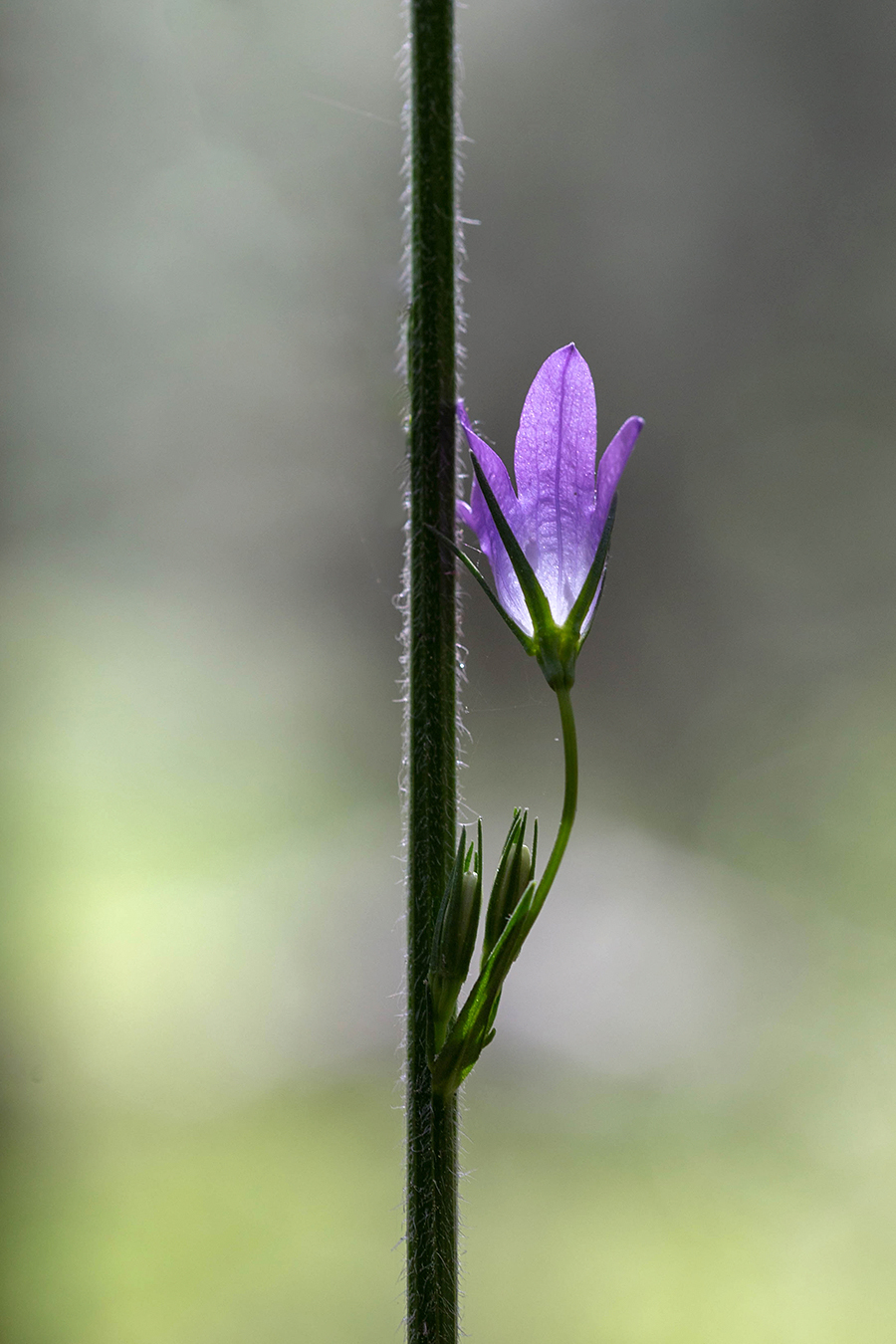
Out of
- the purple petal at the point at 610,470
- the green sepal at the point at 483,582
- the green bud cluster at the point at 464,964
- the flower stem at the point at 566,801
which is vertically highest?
the purple petal at the point at 610,470

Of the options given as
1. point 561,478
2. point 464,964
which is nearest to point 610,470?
point 561,478

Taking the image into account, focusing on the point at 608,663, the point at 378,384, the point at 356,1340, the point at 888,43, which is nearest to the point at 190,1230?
the point at 356,1340

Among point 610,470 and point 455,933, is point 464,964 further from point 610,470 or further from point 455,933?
point 610,470

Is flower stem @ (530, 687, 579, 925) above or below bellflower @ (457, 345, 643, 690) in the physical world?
below

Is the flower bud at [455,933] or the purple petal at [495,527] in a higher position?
the purple petal at [495,527]

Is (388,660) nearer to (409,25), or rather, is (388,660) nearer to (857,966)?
(857,966)

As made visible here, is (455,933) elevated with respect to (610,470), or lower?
lower

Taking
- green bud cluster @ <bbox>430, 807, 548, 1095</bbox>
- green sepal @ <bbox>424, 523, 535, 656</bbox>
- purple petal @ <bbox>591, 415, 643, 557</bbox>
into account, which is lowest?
green bud cluster @ <bbox>430, 807, 548, 1095</bbox>
